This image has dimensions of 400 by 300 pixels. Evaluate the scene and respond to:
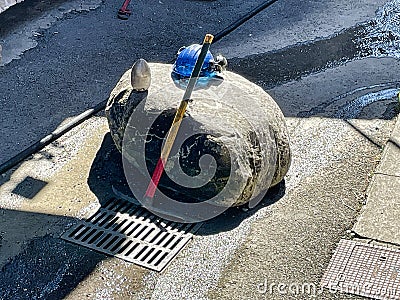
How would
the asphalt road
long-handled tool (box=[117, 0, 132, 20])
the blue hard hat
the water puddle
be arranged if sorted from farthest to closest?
long-handled tool (box=[117, 0, 132, 20]) < the water puddle < the blue hard hat < the asphalt road

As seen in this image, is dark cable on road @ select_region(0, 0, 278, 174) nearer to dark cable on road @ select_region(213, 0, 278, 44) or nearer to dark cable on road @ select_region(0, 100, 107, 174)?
dark cable on road @ select_region(0, 100, 107, 174)

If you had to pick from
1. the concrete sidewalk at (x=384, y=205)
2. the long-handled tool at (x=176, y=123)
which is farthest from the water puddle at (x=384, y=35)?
the long-handled tool at (x=176, y=123)

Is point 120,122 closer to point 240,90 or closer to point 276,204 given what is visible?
point 240,90

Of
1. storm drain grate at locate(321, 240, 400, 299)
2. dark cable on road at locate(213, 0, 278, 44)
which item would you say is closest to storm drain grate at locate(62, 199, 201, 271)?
storm drain grate at locate(321, 240, 400, 299)

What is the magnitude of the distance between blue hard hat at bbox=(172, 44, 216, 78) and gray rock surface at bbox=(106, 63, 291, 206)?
10 centimetres

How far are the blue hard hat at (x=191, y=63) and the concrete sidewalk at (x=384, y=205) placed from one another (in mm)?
1492

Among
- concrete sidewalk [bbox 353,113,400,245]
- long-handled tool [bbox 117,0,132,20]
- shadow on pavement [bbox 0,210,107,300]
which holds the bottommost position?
long-handled tool [bbox 117,0,132,20]

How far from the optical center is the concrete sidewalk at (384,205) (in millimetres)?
4410

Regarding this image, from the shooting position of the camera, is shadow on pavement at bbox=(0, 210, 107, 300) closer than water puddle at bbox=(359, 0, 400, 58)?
Yes

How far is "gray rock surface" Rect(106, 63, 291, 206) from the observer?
4.39 meters

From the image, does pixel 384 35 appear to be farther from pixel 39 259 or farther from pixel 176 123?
pixel 39 259

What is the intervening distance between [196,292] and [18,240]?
130 cm

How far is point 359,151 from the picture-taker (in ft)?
17.7

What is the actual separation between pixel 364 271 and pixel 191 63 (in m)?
1.91
